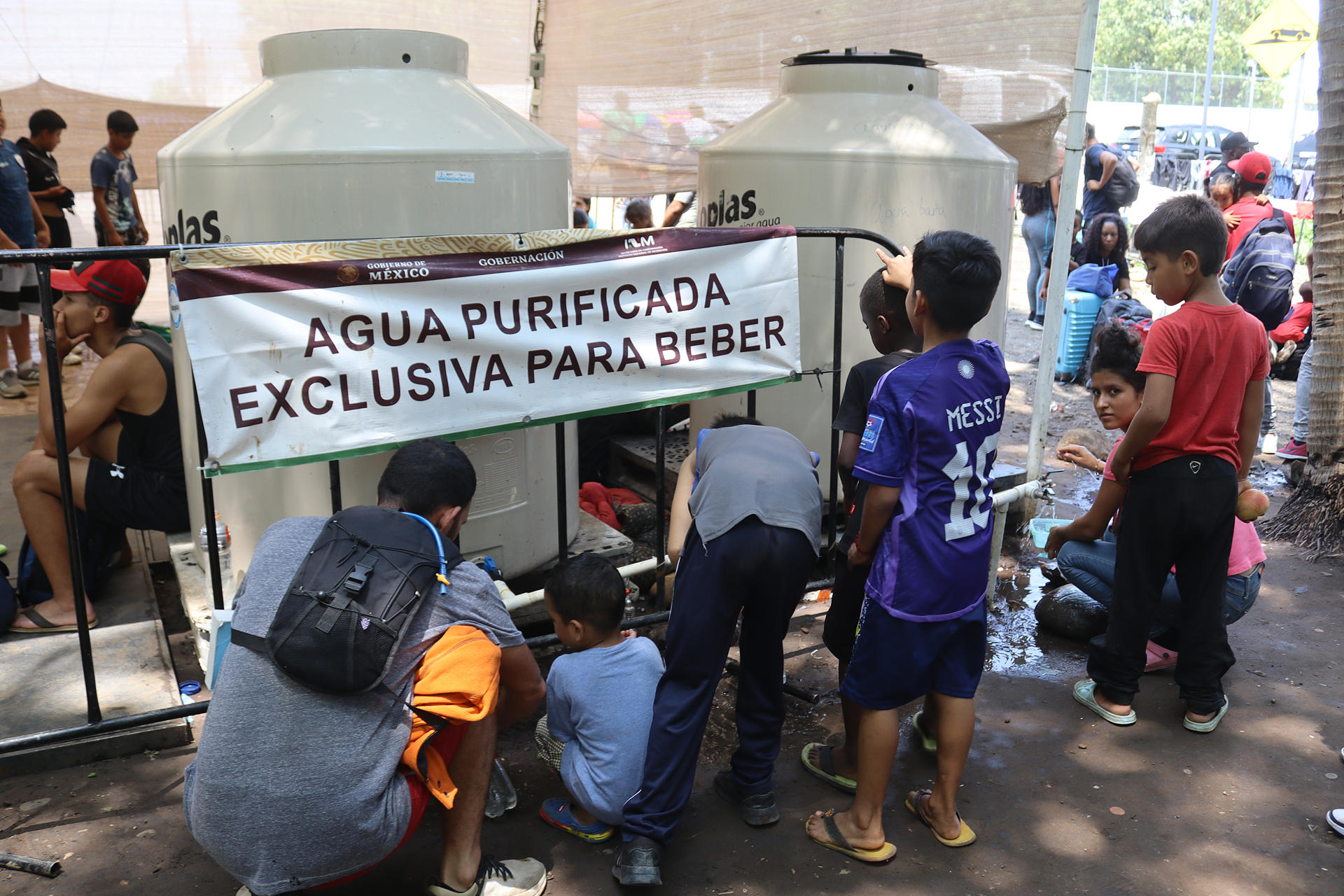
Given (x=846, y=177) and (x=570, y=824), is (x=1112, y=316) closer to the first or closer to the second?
(x=846, y=177)

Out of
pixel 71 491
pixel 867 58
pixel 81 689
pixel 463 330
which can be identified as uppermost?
pixel 867 58

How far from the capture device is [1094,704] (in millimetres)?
3533

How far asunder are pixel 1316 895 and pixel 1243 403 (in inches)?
57.5

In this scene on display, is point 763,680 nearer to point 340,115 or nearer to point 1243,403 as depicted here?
point 1243,403

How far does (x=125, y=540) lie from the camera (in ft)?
14.5

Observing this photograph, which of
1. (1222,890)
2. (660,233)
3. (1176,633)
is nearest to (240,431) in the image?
(660,233)

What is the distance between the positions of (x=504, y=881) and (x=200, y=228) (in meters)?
2.15

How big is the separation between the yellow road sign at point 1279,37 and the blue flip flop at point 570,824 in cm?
2103

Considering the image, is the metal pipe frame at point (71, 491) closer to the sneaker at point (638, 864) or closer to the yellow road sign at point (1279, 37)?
the sneaker at point (638, 864)

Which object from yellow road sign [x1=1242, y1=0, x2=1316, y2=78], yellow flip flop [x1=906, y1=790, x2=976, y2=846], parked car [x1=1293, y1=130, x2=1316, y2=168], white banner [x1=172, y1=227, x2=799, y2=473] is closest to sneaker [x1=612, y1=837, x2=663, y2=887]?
yellow flip flop [x1=906, y1=790, x2=976, y2=846]

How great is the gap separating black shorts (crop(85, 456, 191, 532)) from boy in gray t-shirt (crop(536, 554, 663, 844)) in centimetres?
183


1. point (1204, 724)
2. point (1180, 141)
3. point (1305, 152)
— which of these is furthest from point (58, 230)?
point (1180, 141)

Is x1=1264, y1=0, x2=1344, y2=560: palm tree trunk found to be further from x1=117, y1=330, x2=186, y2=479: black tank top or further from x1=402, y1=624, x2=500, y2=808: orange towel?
x1=117, y1=330, x2=186, y2=479: black tank top

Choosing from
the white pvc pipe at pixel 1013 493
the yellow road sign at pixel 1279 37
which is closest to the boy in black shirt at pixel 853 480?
the white pvc pipe at pixel 1013 493
